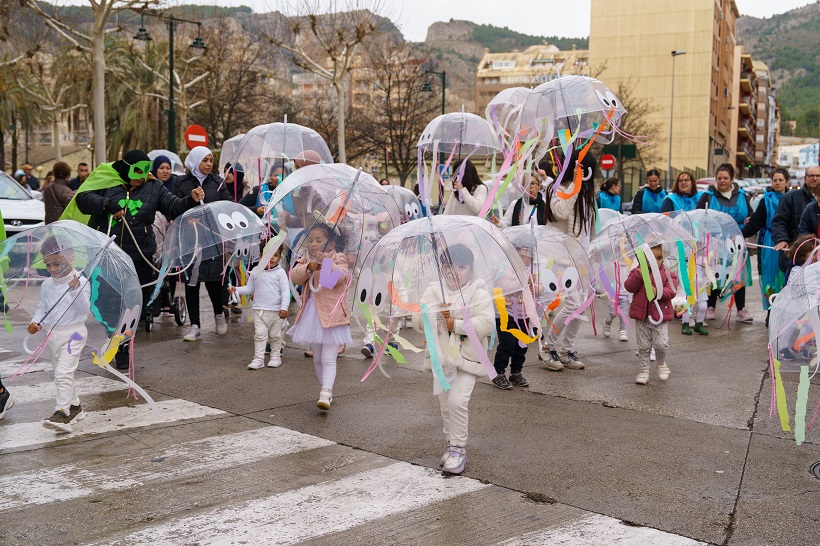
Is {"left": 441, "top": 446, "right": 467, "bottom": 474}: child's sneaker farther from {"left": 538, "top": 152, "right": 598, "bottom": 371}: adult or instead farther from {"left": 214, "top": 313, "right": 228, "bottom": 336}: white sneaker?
{"left": 214, "top": 313, "right": 228, "bottom": 336}: white sneaker

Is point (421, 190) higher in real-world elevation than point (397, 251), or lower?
higher

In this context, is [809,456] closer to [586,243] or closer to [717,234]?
[586,243]

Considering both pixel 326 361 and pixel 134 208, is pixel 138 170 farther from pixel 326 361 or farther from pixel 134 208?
pixel 326 361

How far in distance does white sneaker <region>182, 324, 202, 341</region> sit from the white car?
22.4 feet

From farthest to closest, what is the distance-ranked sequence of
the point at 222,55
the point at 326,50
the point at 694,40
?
the point at 694,40 → the point at 222,55 → the point at 326,50

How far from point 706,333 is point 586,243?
10.6 ft

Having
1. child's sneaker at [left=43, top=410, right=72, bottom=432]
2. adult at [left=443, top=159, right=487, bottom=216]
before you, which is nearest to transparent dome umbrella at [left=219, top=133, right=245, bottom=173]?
adult at [left=443, top=159, right=487, bottom=216]

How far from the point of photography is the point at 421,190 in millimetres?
5555

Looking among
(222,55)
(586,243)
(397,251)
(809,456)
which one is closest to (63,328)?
(397,251)

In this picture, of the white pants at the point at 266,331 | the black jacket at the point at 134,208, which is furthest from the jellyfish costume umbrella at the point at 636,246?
the black jacket at the point at 134,208

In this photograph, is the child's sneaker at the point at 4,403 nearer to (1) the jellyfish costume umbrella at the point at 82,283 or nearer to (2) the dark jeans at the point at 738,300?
(1) the jellyfish costume umbrella at the point at 82,283

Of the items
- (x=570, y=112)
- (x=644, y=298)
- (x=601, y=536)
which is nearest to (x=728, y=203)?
(x=644, y=298)

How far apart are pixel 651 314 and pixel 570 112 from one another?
193 cm

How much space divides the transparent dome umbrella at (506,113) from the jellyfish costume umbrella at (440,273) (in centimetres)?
390
